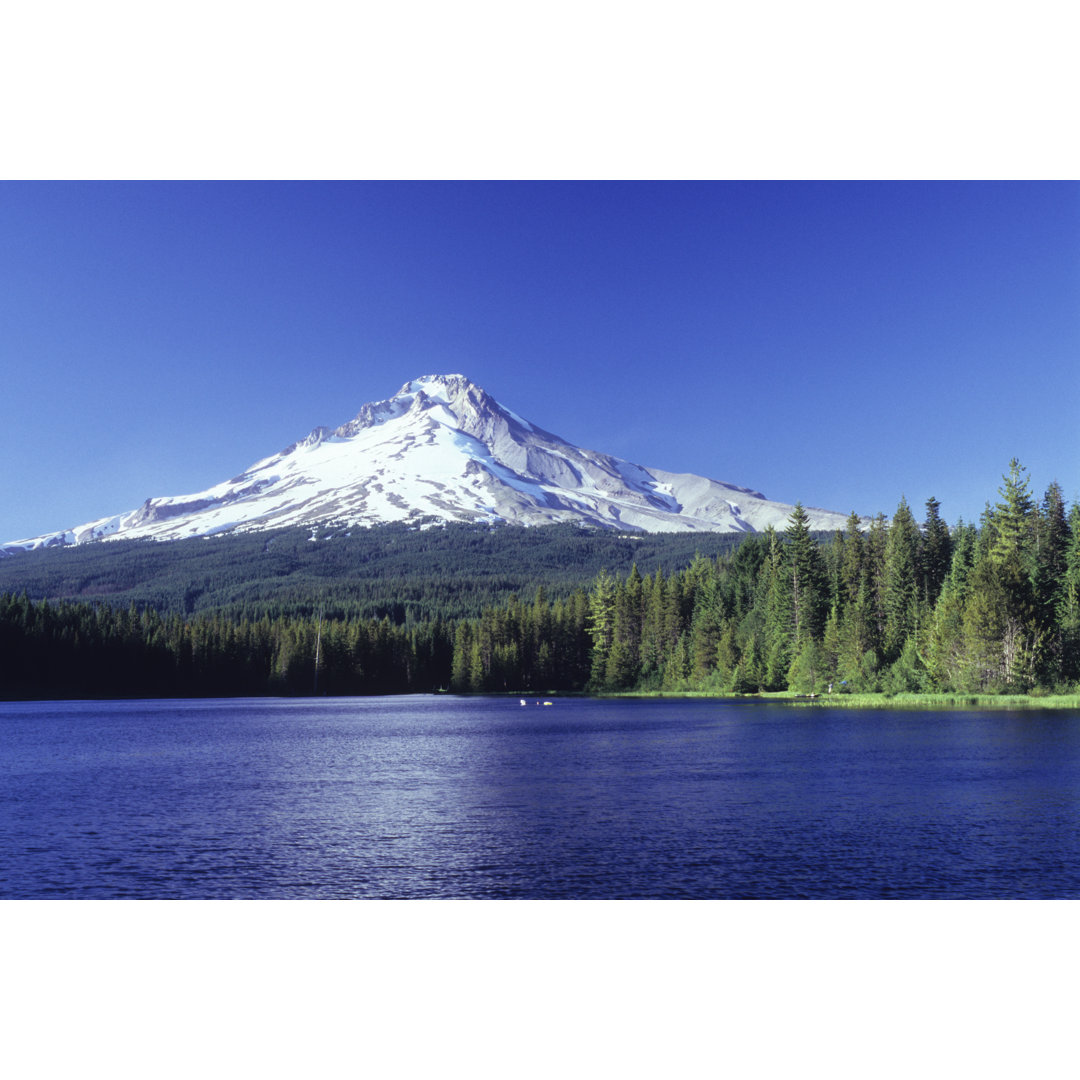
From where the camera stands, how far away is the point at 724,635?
108000 millimetres

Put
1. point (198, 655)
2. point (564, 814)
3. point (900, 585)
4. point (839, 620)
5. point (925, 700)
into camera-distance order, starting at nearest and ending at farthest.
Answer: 1. point (564, 814)
2. point (925, 700)
3. point (900, 585)
4. point (839, 620)
5. point (198, 655)

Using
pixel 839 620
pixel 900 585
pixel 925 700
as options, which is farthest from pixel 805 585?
pixel 925 700

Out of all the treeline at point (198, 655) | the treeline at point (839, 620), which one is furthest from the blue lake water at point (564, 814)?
the treeline at point (198, 655)

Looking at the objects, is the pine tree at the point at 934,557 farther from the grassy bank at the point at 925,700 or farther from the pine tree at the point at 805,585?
the grassy bank at the point at 925,700

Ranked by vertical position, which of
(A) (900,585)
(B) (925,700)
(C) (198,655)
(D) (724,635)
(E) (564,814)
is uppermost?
(A) (900,585)

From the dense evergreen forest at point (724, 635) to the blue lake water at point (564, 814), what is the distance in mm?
16512

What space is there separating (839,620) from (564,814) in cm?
7218

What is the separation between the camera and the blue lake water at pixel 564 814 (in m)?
24.4

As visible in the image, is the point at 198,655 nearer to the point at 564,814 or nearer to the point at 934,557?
the point at 934,557

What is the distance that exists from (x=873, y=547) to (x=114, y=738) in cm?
7789

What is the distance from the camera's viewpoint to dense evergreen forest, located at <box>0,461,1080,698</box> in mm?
78312
